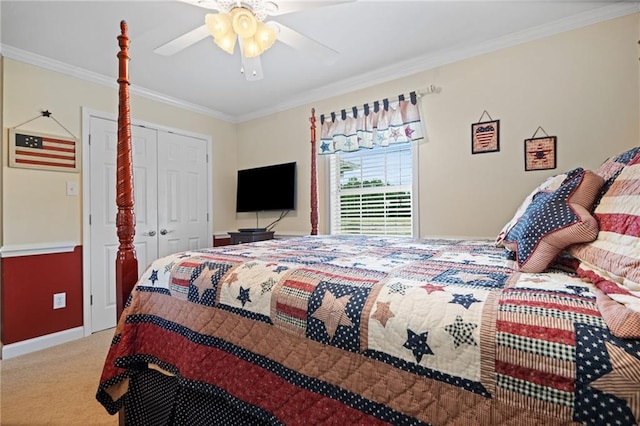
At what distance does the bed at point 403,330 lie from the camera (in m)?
0.63

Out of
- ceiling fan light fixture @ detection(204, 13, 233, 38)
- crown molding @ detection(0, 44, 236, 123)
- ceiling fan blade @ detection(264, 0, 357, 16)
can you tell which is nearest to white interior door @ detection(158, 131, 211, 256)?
crown molding @ detection(0, 44, 236, 123)

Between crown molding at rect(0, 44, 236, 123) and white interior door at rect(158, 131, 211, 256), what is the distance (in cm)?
38

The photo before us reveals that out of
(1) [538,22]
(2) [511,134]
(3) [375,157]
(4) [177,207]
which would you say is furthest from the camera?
(4) [177,207]

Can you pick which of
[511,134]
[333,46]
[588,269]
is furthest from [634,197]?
[333,46]

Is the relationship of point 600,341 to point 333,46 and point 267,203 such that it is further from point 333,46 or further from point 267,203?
point 267,203

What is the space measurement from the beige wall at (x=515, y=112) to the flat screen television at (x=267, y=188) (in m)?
1.23

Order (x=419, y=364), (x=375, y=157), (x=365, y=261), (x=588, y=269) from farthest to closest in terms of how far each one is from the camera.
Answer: (x=375, y=157) < (x=365, y=261) < (x=588, y=269) < (x=419, y=364)

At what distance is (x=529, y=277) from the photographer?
96 centimetres

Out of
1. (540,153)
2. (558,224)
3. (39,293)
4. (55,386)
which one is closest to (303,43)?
(558,224)

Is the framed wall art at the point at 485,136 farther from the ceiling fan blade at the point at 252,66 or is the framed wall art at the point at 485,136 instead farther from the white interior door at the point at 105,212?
the white interior door at the point at 105,212

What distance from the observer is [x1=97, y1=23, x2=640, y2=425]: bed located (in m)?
0.63

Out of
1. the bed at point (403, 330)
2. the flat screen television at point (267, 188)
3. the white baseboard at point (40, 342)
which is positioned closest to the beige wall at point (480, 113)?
the white baseboard at point (40, 342)

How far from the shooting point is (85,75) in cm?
295

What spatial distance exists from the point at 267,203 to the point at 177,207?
1.07 metres
